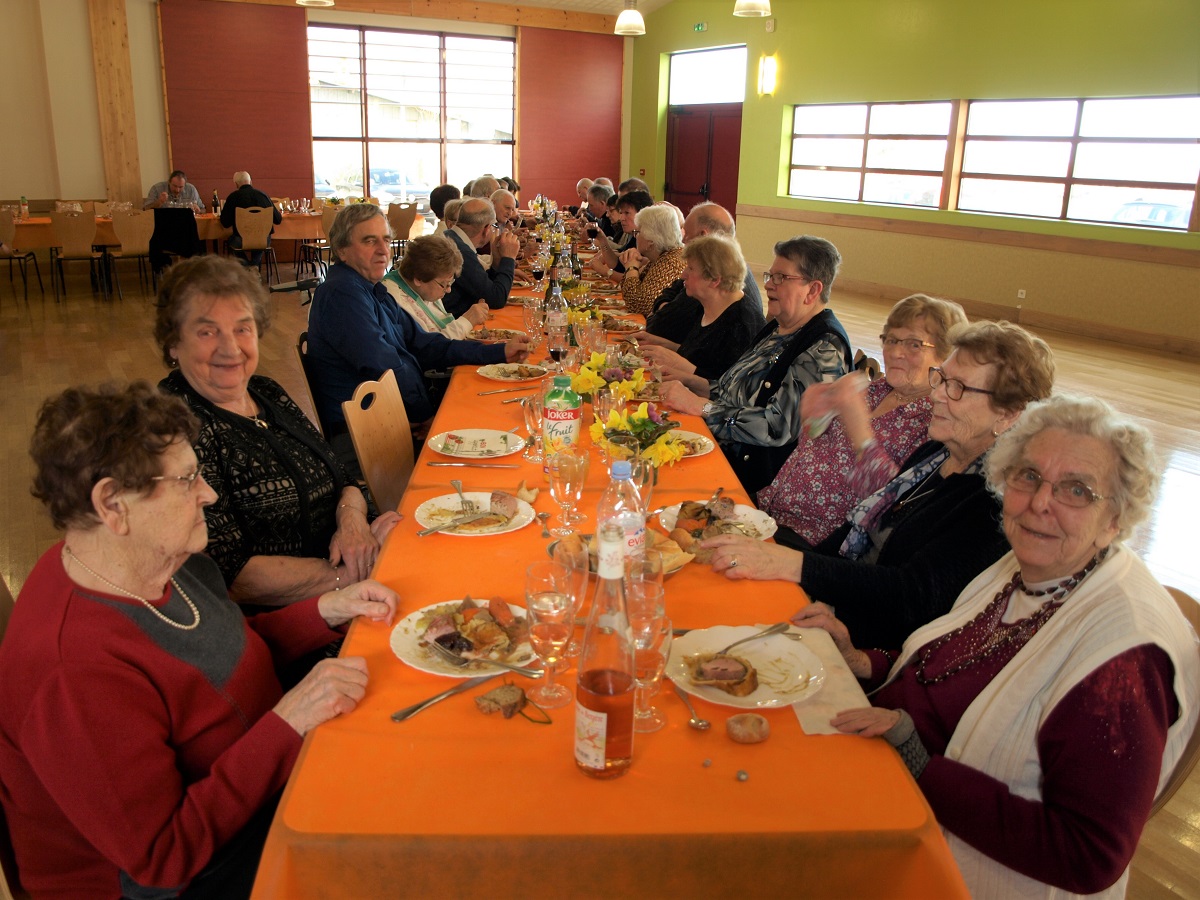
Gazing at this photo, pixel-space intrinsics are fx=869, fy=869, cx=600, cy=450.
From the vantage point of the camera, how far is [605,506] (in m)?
1.83

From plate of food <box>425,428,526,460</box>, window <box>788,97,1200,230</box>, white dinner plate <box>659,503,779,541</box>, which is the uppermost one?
window <box>788,97,1200,230</box>

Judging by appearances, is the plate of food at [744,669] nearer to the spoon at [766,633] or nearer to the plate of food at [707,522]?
the spoon at [766,633]

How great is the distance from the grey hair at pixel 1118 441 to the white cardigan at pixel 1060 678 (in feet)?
0.24

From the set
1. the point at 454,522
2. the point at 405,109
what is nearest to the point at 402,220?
the point at 405,109

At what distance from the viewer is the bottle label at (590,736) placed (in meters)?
1.17

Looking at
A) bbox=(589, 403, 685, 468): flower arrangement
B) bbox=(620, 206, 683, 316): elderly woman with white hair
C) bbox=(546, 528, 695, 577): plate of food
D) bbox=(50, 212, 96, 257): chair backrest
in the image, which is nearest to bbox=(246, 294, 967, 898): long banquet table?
bbox=(546, 528, 695, 577): plate of food

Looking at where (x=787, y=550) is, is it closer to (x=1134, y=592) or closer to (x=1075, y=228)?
(x=1134, y=592)

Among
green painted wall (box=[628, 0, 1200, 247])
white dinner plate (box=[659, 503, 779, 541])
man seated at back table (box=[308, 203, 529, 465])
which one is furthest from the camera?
green painted wall (box=[628, 0, 1200, 247])

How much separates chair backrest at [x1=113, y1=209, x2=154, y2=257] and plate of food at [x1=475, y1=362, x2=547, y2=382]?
7.68m

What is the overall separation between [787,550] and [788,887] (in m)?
0.86

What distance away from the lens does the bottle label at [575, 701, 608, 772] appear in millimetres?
1168

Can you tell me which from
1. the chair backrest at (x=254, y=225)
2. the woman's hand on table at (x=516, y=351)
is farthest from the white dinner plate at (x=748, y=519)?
the chair backrest at (x=254, y=225)

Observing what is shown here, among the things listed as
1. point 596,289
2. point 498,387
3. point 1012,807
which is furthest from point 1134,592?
point 596,289

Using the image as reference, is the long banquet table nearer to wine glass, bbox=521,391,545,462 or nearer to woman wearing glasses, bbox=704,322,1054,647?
woman wearing glasses, bbox=704,322,1054,647
